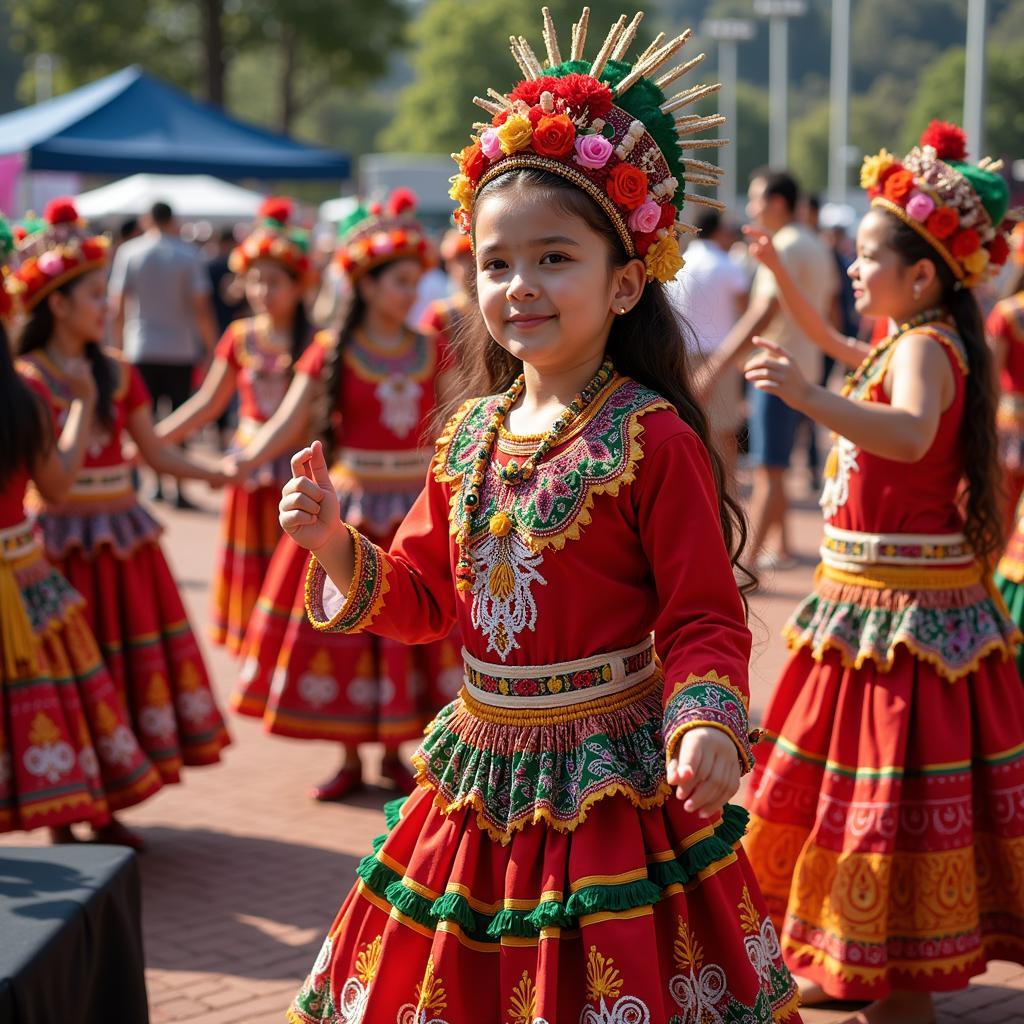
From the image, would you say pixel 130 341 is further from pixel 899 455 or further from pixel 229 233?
pixel 899 455

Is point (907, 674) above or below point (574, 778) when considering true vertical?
below

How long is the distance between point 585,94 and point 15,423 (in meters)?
2.54

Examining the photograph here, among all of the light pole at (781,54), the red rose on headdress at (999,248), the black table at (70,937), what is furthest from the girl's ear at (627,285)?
the light pole at (781,54)

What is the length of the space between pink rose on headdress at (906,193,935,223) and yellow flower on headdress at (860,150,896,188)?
0.17 meters

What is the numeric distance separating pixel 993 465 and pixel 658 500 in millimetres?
1589

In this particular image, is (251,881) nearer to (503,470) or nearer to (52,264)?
(52,264)

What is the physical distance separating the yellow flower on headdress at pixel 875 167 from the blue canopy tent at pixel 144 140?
9097 millimetres

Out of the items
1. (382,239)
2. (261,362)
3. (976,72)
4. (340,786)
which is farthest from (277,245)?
(976,72)

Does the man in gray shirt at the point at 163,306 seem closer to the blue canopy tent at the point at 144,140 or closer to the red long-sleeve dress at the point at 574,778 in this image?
the blue canopy tent at the point at 144,140

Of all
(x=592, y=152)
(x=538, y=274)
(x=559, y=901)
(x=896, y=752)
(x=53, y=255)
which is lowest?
(x=896, y=752)

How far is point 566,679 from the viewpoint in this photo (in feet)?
9.05

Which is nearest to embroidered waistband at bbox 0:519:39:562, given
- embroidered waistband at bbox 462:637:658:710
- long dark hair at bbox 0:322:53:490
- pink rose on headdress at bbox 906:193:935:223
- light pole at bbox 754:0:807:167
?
long dark hair at bbox 0:322:53:490

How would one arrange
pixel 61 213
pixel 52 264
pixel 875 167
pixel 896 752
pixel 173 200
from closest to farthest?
pixel 896 752 < pixel 875 167 < pixel 52 264 < pixel 61 213 < pixel 173 200

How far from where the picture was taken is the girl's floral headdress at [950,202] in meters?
3.96
